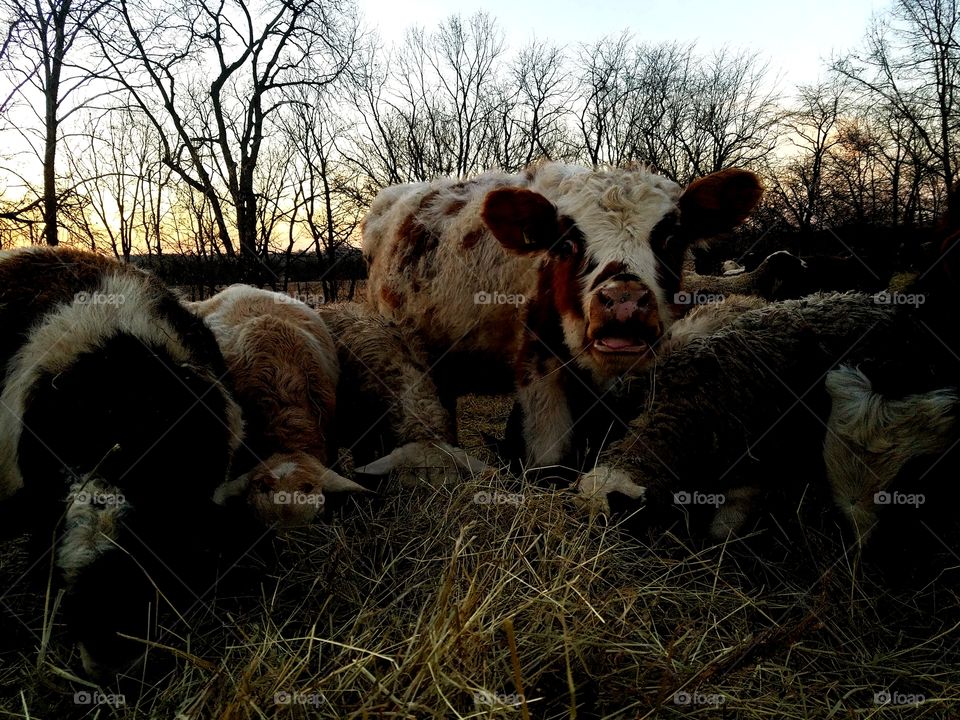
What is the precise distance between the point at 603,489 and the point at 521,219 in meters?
1.81

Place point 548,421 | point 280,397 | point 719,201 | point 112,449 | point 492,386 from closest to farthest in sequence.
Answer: point 112,449
point 280,397
point 719,201
point 548,421
point 492,386

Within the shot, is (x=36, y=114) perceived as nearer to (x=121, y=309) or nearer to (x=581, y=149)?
(x=121, y=309)

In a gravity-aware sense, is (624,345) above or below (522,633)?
above

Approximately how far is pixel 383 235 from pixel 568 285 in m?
2.46

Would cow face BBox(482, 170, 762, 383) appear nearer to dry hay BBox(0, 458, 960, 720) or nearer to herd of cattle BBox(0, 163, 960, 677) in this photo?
herd of cattle BBox(0, 163, 960, 677)

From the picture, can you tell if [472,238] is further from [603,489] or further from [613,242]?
[603,489]

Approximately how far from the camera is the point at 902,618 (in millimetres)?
2848

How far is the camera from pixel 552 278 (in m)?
4.04

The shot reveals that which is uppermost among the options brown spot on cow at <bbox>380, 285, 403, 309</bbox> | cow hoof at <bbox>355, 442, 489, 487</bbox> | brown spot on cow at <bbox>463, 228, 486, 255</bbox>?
brown spot on cow at <bbox>463, 228, 486, 255</bbox>

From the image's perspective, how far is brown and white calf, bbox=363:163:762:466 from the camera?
3.59 meters

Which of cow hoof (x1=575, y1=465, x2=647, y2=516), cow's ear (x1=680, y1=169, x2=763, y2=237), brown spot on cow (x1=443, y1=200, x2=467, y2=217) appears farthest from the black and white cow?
cow's ear (x1=680, y1=169, x2=763, y2=237)

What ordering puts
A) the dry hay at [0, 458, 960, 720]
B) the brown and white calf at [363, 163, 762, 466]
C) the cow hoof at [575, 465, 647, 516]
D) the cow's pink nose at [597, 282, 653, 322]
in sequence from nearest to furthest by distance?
A: 1. the dry hay at [0, 458, 960, 720]
2. the cow hoof at [575, 465, 647, 516]
3. the cow's pink nose at [597, 282, 653, 322]
4. the brown and white calf at [363, 163, 762, 466]

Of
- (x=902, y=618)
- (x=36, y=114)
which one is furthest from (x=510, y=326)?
(x=36, y=114)

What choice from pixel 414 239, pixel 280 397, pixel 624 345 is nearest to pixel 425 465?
pixel 280 397
